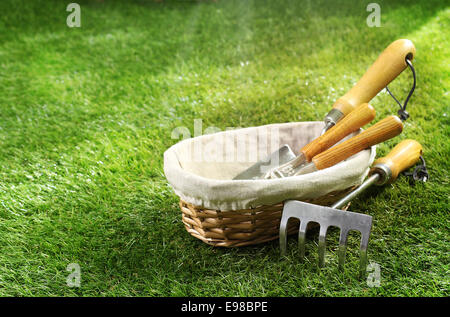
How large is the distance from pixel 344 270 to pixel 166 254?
491 millimetres

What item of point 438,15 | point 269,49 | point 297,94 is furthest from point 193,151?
point 438,15

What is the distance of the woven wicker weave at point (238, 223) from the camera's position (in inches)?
45.2

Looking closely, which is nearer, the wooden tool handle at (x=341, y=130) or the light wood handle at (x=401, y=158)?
the wooden tool handle at (x=341, y=130)

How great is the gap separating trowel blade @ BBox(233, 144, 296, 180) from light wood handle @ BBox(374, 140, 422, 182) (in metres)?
0.29

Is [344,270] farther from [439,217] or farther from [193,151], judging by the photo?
[193,151]

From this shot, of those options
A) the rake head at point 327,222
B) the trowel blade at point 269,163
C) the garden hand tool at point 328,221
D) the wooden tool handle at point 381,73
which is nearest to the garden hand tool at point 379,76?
the wooden tool handle at point 381,73

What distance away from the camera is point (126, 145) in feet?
6.12

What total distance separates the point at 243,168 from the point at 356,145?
0.39 m

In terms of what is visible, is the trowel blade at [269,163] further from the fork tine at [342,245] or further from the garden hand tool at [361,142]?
the fork tine at [342,245]

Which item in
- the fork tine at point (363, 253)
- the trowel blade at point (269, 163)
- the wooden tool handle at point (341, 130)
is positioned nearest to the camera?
the fork tine at point (363, 253)

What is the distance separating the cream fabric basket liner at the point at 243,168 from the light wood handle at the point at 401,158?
0.52 feet

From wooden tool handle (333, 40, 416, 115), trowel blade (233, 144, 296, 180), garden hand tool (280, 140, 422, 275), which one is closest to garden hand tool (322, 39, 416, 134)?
wooden tool handle (333, 40, 416, 115)

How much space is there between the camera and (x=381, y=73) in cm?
139

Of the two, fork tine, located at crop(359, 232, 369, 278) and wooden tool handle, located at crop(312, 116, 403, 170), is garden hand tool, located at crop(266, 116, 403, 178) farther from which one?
fork tine, located at crop(359, 232, 369, 278)
